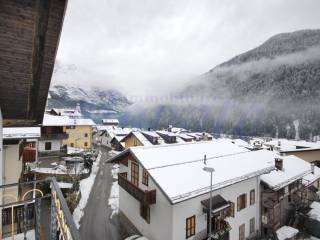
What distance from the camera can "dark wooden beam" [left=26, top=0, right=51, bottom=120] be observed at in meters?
3.19

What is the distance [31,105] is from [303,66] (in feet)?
644

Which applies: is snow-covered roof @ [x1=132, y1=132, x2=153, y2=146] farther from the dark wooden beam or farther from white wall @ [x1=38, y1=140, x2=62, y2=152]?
the dark wooden beam

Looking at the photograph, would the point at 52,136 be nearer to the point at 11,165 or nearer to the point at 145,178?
the point at 11,165

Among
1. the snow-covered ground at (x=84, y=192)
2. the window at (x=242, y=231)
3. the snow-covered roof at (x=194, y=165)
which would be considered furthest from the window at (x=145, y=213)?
the window at (x=242, y=231)

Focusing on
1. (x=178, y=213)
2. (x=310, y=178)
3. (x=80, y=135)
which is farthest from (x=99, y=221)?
(x=80, y=135)

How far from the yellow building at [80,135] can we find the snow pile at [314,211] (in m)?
47.5

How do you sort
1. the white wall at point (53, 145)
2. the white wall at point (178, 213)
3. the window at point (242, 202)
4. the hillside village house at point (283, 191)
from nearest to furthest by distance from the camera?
the white wall at point (178, 213) < the window at point (242, 202) < the hillside village house at point (283, 191) < the white wall at point (53, 145)

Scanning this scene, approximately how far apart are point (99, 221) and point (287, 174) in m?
21.5

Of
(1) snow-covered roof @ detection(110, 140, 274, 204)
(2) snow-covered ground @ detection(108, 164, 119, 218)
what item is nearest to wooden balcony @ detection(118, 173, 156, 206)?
(1) snow-covered roof @ detection(110, 140, 274, 204)

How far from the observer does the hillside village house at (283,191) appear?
21.2 metres

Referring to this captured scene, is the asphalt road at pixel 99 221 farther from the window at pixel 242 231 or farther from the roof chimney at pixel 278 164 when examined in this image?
the roof chimney at pixel 278 164

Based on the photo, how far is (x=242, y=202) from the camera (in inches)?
762

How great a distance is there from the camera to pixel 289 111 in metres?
141

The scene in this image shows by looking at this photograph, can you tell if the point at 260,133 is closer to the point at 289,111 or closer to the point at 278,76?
the point at 289,111
